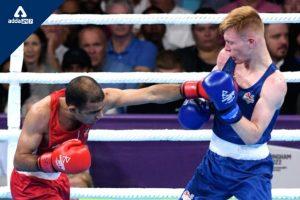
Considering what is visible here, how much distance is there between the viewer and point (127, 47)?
502 centimetres

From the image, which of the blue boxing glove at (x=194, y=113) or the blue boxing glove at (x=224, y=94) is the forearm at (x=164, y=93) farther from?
the blue boxing glove at (x=224, y=94)

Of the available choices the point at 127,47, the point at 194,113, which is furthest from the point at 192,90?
the point at 127,47

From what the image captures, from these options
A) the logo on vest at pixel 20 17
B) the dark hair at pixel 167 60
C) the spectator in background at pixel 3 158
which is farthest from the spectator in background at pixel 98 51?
the spectator in background at pixel 3 158

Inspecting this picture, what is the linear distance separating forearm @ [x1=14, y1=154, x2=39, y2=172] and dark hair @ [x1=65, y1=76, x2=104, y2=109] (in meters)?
0.28

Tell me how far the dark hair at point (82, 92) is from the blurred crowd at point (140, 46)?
1.38 metres

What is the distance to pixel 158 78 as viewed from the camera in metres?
3.88

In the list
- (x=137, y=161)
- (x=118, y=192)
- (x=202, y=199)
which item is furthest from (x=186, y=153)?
(x=202, y=199)

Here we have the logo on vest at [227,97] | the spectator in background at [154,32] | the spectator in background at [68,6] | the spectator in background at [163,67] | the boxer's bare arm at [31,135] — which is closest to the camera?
the logo on vest at [227,97]

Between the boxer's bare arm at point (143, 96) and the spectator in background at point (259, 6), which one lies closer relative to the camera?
the boxer's bare arm at point (143, 96)

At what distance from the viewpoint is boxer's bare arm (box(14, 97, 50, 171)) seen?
3359 millimetres

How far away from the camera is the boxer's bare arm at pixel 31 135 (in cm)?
336

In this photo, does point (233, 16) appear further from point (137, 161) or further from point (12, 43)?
point (12, 43)

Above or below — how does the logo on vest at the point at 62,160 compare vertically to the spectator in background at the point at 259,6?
below

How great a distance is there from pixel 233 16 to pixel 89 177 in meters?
1.48
